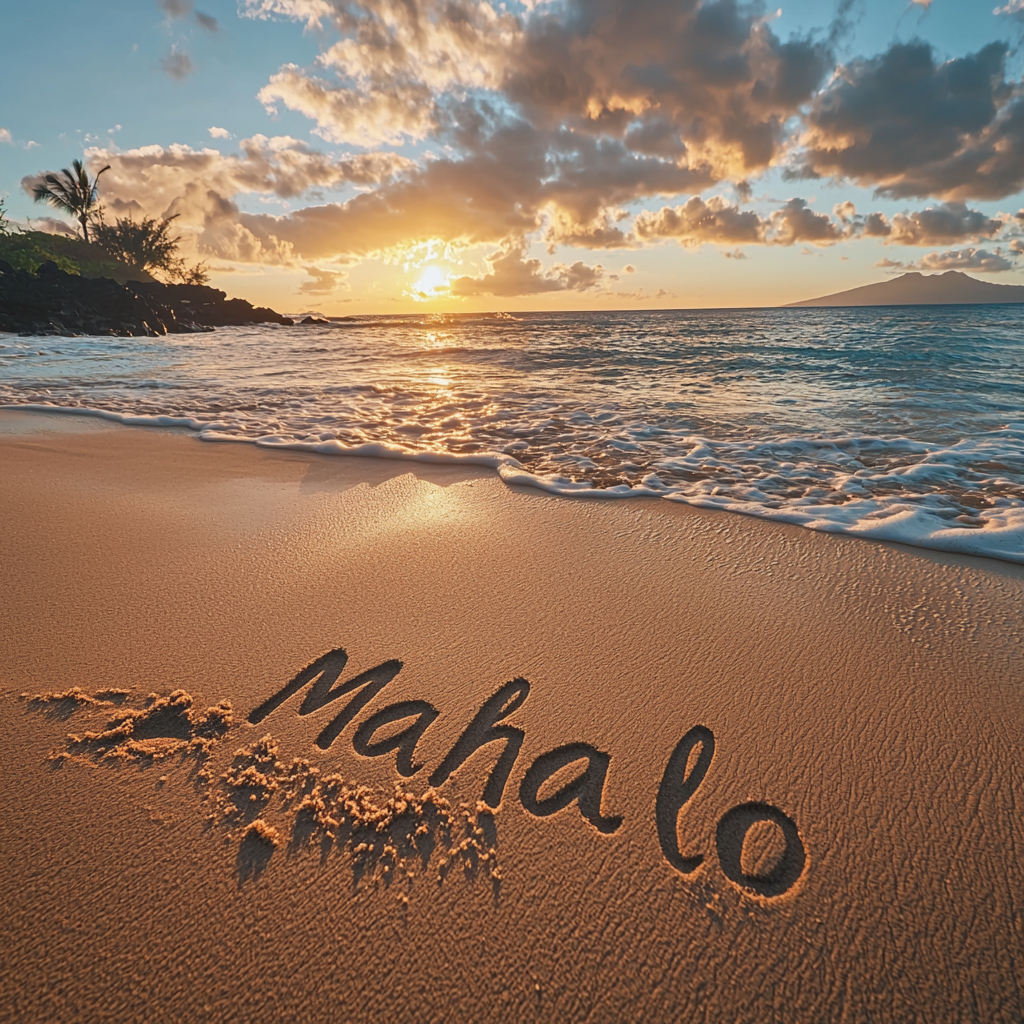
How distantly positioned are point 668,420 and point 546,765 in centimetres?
514

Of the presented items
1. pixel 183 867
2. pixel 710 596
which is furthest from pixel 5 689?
pixel 710 596

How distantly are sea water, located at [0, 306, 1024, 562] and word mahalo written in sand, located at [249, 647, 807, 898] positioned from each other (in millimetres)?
2030

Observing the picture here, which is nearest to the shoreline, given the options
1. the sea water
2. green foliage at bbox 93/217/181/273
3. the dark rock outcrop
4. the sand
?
the sea water

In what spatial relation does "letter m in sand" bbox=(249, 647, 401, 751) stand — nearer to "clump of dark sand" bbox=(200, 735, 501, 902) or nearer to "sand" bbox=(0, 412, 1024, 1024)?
"sand" bbox=(0, 412, 1024, 1024)

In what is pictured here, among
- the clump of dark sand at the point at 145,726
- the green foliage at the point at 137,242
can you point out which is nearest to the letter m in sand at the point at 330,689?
the clump of dark sand at the point at 145,726

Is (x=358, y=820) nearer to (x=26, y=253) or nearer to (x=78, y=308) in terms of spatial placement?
(x=78, y=308)

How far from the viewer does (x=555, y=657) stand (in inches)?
69.6

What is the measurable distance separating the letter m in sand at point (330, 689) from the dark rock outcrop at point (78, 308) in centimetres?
2153

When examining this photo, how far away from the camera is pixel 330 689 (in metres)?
1.62

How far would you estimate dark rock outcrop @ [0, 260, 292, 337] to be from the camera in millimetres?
Answer: 17344

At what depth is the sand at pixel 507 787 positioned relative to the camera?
3.14 ft

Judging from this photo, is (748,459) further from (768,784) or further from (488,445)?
(768,784)

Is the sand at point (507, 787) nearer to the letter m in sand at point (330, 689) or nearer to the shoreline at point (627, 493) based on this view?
the letter m in sand at point (330, 689)

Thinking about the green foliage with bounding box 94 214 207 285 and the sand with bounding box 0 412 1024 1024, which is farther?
the green foliage with bounding box 94 214 207 285
